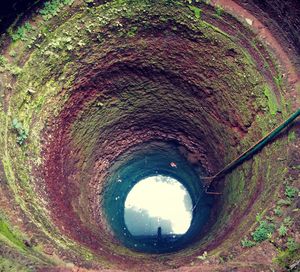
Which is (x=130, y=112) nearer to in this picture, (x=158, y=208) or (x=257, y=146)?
(x=158, y=208)

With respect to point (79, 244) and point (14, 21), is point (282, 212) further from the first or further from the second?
point (14, 21)

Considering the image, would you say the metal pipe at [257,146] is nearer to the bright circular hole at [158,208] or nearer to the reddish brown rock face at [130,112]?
the reddish brown rock face at [130,112]

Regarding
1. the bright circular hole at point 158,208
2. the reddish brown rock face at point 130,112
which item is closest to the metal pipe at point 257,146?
the reddish brown rock face at point 130,112

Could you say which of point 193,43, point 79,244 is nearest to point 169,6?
point 193,43

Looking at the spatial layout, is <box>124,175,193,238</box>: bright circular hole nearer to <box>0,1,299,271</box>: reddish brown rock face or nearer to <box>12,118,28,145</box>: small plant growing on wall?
<box>0,1,299,271</box>: reddish brown rock face

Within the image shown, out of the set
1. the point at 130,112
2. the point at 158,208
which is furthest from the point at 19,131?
the point at 158,208

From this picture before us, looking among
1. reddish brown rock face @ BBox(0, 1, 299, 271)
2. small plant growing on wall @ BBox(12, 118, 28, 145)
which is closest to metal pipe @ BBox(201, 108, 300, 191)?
reddish brown rock face @ BBox(0, 1, 299, 271)
